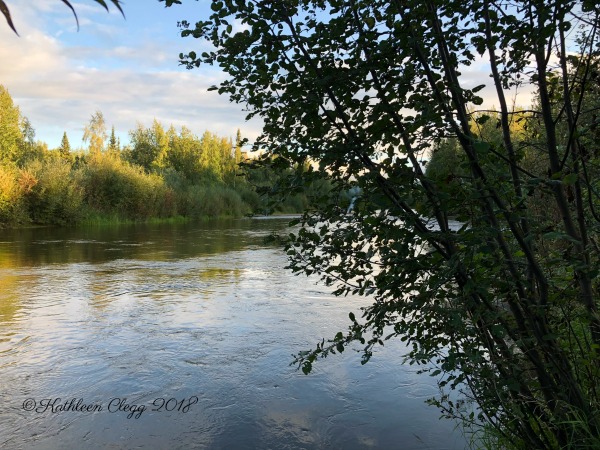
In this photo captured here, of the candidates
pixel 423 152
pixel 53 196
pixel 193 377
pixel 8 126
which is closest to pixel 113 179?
pixel 53 196

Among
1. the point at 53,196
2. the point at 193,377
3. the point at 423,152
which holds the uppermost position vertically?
the point at 53,196

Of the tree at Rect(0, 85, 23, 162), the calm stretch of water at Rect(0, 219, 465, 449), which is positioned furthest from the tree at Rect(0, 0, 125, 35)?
the tree at Rect(0, 85, 23, 162)

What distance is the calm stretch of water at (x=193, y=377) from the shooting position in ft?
14.4

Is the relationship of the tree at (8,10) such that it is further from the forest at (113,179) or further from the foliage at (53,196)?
the foliage at (53,196)

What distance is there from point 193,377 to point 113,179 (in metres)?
40.9

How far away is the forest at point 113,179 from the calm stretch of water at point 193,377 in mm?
8716

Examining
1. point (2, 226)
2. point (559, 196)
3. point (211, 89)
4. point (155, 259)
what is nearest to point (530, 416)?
point (559, 196)

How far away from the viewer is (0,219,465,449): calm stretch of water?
438cm

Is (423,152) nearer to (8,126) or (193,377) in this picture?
(193,377)

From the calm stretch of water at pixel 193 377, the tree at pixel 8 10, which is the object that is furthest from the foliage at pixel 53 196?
the tree at pixel 8 10

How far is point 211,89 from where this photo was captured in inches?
110

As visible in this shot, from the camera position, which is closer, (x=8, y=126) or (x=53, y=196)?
(x=53, y=196)

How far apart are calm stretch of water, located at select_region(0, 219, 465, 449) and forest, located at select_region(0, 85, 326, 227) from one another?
8716 mm

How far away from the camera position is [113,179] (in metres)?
43.3
